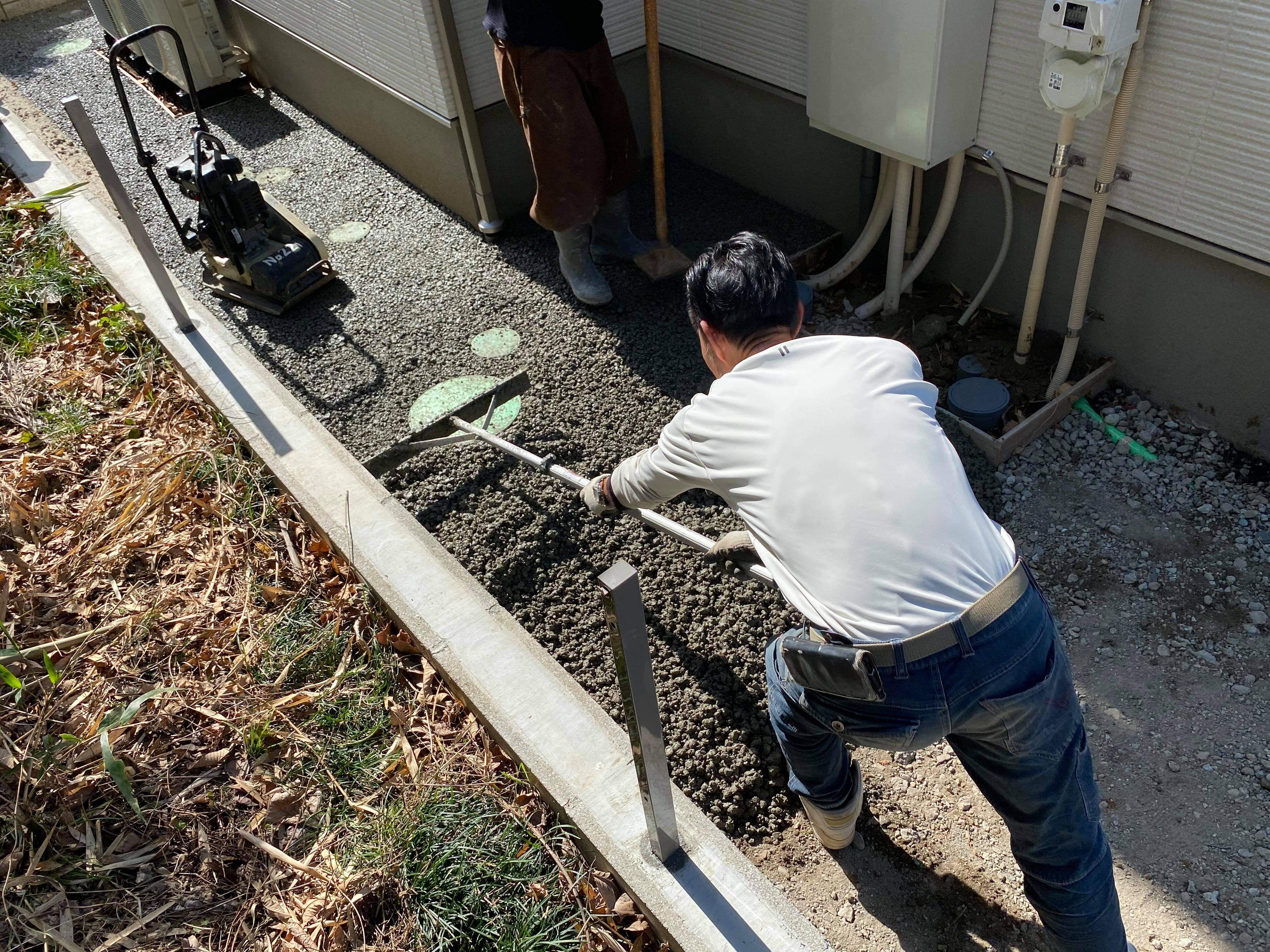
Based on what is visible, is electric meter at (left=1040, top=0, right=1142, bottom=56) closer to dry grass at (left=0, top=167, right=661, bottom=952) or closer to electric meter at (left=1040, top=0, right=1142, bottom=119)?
electric meter at (left=1040, top=0, right=1142, bottom=119)

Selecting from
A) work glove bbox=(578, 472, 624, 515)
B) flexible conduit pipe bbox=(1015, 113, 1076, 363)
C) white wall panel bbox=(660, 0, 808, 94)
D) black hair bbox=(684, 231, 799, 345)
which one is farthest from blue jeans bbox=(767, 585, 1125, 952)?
white wall panel bbox=(660, 0, 808, 94)

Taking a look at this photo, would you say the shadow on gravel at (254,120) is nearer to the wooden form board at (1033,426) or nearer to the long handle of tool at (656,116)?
the long handle of tool at (656,116)

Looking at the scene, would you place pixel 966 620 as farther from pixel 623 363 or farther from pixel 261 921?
pixel 623 363

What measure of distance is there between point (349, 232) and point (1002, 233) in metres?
3.49

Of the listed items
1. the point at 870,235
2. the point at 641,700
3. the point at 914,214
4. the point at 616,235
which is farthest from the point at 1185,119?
the point at 641,700

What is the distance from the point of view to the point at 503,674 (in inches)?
105

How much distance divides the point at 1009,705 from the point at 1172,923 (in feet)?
3.41

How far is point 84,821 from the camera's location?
8.12 ft

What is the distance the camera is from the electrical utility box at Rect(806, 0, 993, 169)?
10.9ft

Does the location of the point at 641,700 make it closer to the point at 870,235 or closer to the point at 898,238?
the point at 898,238

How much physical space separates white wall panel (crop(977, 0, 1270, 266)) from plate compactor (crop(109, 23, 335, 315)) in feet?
10.7

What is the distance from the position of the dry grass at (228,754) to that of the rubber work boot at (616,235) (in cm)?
207

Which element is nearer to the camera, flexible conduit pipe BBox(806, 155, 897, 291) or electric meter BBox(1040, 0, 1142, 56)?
electric meter BBox(1040, 0, 1142, 56)

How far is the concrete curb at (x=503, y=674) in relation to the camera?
2156 mm
